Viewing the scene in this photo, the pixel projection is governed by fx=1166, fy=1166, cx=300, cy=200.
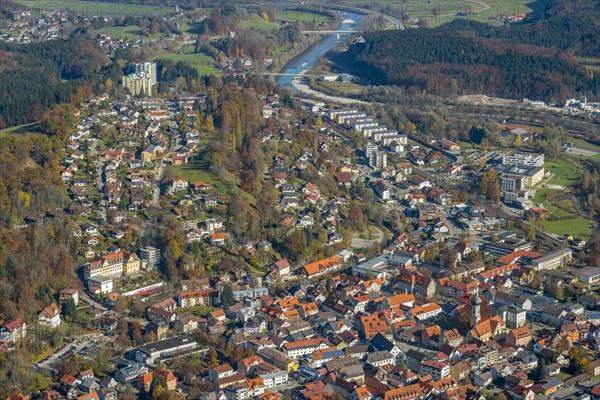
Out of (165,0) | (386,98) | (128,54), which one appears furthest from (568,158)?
(165,0)

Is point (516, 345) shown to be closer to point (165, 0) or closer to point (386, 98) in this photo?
point (386, 98)

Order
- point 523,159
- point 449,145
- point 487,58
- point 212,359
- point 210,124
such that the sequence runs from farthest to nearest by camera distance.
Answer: point 487,58
point 449,145
point 523,159
point 210,124
point 212,359

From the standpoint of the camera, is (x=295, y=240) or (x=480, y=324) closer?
(x=480, y=324)

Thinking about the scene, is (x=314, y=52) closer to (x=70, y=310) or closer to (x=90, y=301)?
→ (x=90, y=301)

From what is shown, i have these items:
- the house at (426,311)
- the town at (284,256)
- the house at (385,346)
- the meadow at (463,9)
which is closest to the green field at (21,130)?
the town at (284,256)

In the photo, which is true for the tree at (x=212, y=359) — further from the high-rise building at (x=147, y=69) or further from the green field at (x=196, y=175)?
the high-rise building at (x=147, y=69)

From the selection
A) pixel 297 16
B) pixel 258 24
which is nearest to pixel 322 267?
pixel 258 24
